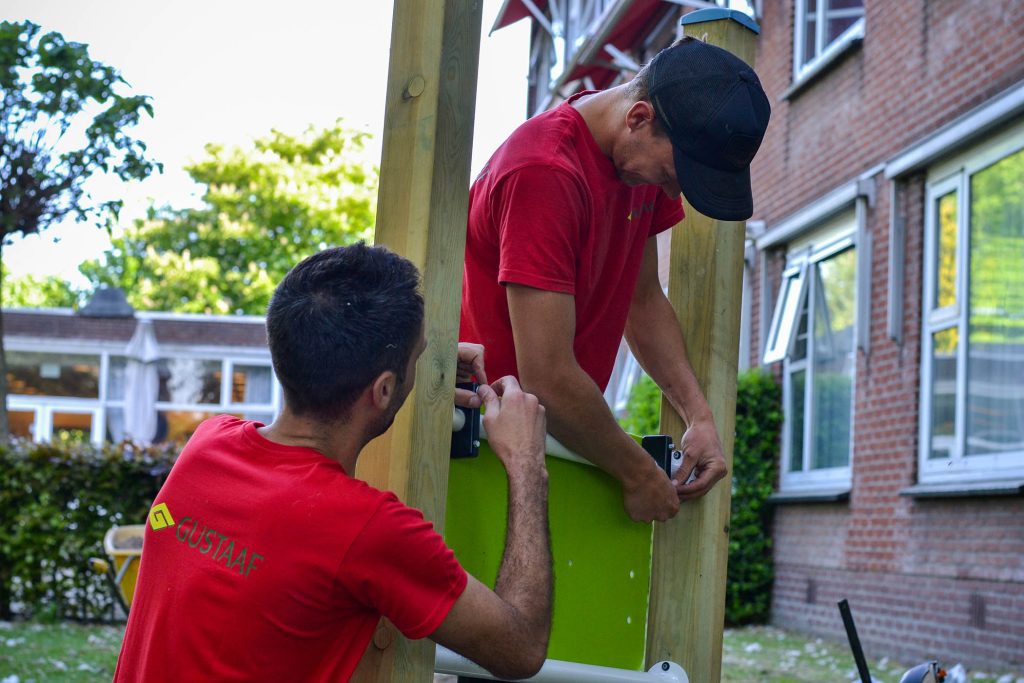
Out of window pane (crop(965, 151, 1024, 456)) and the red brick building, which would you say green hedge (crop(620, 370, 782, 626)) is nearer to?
the red brick building

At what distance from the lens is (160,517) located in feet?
6.69

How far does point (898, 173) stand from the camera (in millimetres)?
9414

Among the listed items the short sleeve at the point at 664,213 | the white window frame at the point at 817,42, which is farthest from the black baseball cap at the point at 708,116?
the white window frame at the point at 817,42

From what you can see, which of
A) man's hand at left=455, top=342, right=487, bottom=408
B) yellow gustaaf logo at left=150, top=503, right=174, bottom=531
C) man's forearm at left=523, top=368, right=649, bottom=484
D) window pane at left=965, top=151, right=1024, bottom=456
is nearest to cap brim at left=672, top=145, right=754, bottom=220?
man's forearm at left=523, top=368, right=649, bottom=484

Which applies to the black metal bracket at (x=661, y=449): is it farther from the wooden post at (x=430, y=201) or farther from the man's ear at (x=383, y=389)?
the man's ear at (x=383, y=389)

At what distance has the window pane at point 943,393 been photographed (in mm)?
8727

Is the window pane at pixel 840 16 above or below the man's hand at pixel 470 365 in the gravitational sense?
above

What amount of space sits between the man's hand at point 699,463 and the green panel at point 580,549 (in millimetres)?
128

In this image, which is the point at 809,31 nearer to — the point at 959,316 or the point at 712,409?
the point at 959,316

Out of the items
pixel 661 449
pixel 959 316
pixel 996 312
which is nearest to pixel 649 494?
pixel 661 449

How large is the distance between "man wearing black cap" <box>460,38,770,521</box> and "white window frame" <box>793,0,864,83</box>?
8298mm

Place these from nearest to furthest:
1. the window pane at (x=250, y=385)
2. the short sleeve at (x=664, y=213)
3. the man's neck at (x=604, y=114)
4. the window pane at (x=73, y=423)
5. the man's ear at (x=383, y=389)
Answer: the man's ear at (x=383, y=389), the man's neck at (x=604, y=114), the short sleeve at (x=664, y=213), the window pane at (x=73, y=423), the window pane at (x=250, y=385)

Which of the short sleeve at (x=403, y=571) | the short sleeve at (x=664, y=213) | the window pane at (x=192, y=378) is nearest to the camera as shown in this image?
the short sleeve at (x=403, y=571)

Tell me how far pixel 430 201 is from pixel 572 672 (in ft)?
3.12
